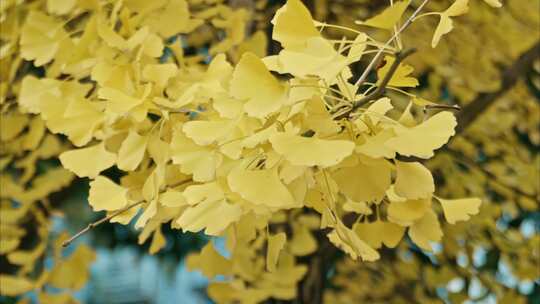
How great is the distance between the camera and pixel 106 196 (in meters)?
0.71

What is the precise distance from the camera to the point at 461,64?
1.48 m

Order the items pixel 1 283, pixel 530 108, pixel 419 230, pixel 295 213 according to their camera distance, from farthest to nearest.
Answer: pixel 530 108
pixel 295 213
pixel 1 283
pixel 419 230

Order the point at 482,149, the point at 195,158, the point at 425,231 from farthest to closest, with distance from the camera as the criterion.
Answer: the point at 482,149, the point at 425,231, the point at 195,158

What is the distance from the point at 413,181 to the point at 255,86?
13 cm

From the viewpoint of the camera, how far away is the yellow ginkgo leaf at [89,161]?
29.7 inches

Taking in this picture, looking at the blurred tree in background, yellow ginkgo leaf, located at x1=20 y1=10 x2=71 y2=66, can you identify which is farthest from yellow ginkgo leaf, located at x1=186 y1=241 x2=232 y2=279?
yellow ginkgo leaf, located at x1=20 y1=10 x2=71 y2=66

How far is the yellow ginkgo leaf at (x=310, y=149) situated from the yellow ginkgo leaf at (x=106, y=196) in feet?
0.69

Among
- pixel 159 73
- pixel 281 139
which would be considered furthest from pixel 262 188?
pixel 159 73

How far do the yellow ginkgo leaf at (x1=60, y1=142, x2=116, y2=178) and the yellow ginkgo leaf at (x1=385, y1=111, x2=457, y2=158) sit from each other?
11.9 inches

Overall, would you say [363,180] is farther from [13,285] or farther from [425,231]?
[13,285]

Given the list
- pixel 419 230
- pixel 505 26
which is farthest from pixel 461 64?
pixel 419 230

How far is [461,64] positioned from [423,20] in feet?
0.40

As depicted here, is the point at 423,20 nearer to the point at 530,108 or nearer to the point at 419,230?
the point at 530,108

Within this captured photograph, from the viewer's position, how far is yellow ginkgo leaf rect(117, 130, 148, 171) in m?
0.73
